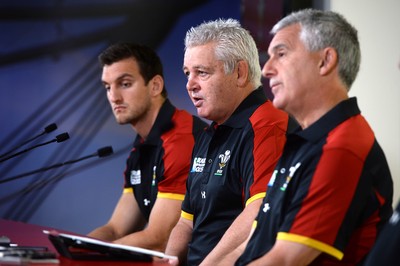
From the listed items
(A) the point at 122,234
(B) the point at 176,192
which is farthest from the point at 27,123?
(B) the point at 176,192

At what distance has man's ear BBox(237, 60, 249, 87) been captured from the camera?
320 cm

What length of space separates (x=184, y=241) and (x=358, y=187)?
1254mm

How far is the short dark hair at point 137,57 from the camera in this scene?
13.6 ft

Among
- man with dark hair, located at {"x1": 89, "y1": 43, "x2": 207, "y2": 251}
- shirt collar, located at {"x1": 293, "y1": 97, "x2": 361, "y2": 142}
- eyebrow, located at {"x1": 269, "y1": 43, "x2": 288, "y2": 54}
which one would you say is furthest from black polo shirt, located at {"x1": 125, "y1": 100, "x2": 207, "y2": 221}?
shirt collar, located at {"x1": 293, "y1": 97, "x2": 361, "y2": 142}

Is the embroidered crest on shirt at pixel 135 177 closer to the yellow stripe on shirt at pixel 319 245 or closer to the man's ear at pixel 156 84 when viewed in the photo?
the man's ear at pixel 156 84

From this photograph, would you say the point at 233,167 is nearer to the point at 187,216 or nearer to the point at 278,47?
the point at 187,216

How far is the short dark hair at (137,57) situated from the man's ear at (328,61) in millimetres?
1920

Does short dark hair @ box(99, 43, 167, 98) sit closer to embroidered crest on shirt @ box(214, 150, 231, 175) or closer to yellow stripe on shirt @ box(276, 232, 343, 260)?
embroidered crest on shirt @ box(214, 150, 231, 175)

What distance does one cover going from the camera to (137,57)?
4168 mm

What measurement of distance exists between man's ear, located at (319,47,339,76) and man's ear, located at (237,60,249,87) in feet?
2.86

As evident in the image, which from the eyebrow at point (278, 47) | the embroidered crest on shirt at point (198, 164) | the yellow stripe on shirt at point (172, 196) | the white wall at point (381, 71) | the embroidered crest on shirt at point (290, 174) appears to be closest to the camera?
the embroidered crest on shirt at point (290, 174)

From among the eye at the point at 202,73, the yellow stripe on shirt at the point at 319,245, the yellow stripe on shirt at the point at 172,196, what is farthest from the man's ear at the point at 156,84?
the yellow stripe on shirt at the point at 319,245

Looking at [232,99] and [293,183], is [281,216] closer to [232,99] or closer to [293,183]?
[293,183]

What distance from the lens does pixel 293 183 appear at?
2.27 m
